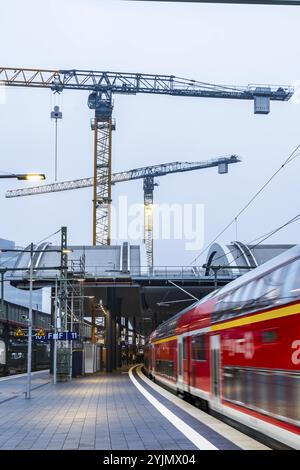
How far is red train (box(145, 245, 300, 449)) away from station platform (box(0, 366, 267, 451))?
563 millimetres

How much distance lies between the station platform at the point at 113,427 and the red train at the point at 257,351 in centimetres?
56

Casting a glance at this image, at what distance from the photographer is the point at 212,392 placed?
52.7 ft

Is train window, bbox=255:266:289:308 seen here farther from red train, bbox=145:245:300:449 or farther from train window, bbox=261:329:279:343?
train window, bbox=261:329:279:343

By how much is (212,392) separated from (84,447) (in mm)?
5689

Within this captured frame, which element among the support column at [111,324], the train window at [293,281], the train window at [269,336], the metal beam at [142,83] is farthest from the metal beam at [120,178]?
the train window at [293,281]

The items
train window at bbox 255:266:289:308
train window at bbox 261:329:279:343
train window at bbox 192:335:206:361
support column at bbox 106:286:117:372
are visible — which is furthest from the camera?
support column at bbox 106:286:117:372

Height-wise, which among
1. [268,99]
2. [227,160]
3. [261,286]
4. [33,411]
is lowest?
[33,411]

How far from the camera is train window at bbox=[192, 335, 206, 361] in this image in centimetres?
1777

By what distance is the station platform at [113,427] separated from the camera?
11195 millimetres

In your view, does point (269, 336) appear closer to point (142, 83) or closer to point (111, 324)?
point (142, 83)

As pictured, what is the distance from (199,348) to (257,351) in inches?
300

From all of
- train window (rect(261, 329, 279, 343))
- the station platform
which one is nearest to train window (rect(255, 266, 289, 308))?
train window (rect(261, 329, 279, 343))
